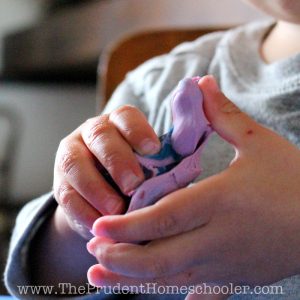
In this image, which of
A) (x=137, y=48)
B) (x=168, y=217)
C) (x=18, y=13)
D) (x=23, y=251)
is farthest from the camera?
(x=18, y=13)

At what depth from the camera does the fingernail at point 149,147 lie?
0.34 meters

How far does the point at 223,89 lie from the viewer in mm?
558

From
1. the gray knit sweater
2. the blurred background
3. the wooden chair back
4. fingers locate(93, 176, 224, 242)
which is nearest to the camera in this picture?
fingers locate(93, 176, 224, 242)

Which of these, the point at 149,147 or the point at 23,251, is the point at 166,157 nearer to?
the point at 149,147

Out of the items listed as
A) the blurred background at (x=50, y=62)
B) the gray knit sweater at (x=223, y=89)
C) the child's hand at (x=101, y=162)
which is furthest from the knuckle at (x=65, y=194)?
the blurred background at (x=50, y=62)

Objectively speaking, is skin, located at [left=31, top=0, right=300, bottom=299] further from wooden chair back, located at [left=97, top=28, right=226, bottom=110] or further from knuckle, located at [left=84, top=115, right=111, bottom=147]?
wooden chair back, located at [left=97, top=28, right=226, bottom=110]

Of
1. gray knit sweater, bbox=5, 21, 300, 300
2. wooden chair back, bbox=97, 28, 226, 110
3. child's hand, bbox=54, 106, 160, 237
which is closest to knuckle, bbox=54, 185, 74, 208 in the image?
child's hand, bbox=54, 106, 160, 237

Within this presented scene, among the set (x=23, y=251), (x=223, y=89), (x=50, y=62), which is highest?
(x=223, y=89)

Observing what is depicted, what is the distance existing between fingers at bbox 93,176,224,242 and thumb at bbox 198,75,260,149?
0.03 metres

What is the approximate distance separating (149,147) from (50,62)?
102 cm

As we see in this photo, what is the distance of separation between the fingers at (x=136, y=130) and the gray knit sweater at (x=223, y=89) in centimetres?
16

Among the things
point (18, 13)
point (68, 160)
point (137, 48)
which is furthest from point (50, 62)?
point (68, 160)

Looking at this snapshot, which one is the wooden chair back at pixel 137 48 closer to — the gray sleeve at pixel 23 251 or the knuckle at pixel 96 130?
the gray sleeve at pixel 23 251

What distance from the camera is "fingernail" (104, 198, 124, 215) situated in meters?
0.35
